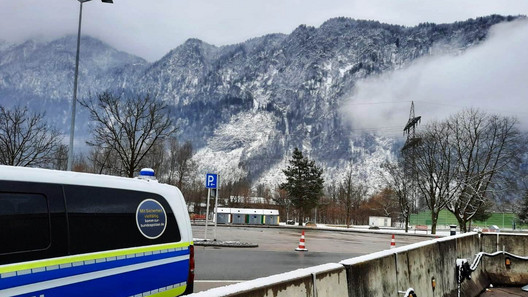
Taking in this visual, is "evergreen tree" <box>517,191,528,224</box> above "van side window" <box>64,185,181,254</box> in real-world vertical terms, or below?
below

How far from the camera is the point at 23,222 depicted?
3.55 meters

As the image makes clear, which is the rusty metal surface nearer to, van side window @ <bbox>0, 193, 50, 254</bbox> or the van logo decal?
the van logo decal

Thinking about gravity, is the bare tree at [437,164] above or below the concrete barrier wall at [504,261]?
above

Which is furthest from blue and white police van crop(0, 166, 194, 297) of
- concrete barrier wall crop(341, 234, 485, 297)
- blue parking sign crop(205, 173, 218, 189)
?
blue parking sign crop(205, 173, 218, 189)

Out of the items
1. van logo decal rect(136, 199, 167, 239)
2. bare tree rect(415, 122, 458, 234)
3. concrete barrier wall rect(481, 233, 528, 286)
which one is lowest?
concrete barrier wall rect(481, 233, 528, 286)

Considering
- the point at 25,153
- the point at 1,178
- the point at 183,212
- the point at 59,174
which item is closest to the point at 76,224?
the point at 59,174

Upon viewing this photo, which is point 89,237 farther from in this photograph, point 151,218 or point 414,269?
point 414,269

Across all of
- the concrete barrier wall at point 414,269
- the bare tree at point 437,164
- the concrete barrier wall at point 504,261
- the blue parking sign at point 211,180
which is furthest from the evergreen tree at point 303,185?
the concrete barrier wall at point 414,269

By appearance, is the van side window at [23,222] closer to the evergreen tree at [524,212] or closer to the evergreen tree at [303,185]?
the evergreen tree at [303,185]

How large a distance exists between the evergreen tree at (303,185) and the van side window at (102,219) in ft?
181

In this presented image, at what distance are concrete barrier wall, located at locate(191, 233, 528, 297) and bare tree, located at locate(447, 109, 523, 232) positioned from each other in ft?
121

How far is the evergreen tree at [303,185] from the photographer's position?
59.8m

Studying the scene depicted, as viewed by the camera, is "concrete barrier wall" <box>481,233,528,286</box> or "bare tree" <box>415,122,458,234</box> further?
"bare tree" <box>415,122,458,234</box>

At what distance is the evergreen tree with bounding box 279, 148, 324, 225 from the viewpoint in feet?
196
